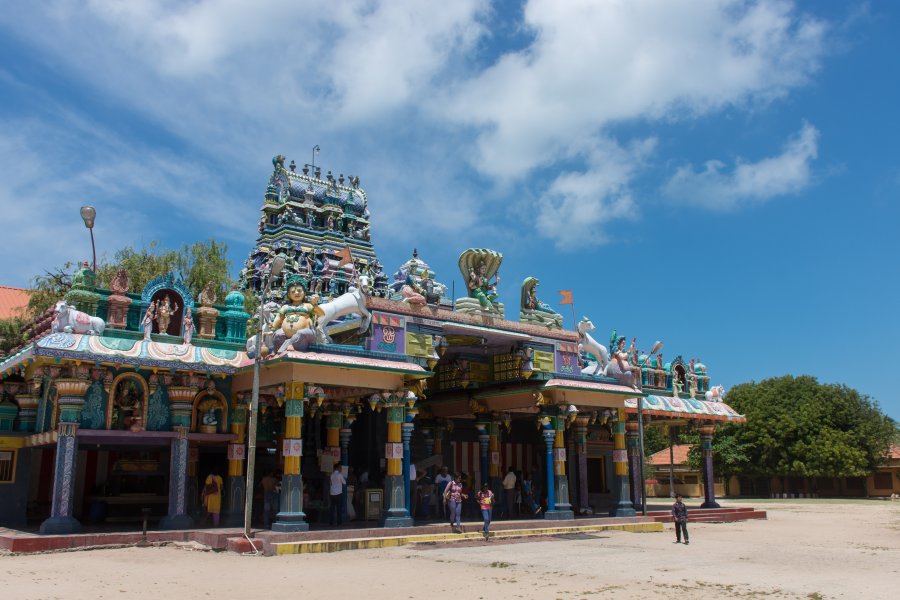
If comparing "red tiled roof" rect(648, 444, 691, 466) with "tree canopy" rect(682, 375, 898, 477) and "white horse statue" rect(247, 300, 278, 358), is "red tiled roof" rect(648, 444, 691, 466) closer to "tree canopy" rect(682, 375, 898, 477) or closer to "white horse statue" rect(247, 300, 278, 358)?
"tree canopy" rect(682, 375, 898, 477)

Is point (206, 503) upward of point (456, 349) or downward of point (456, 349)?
downward

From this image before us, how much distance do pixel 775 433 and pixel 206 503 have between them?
47184 mm

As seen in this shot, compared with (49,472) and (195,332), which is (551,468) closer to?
(195,332)

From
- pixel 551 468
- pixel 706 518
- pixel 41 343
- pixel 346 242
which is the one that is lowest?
pixel 706 518

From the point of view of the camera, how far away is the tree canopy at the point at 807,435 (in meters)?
55.8

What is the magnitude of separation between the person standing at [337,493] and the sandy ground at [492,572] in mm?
2939

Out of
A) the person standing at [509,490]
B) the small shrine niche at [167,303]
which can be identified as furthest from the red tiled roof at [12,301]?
the person standing at [509,490]

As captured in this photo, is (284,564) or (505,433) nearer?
(284,564)

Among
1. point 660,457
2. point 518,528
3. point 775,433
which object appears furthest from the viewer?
point 660,457

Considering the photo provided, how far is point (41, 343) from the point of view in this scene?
60.6 feet

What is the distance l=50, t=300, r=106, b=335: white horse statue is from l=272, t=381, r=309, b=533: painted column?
5.02 m

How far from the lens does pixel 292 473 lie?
19.3m

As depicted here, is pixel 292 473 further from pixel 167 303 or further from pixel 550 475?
pixel 550 475

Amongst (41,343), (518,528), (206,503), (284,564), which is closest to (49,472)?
(206,503)
